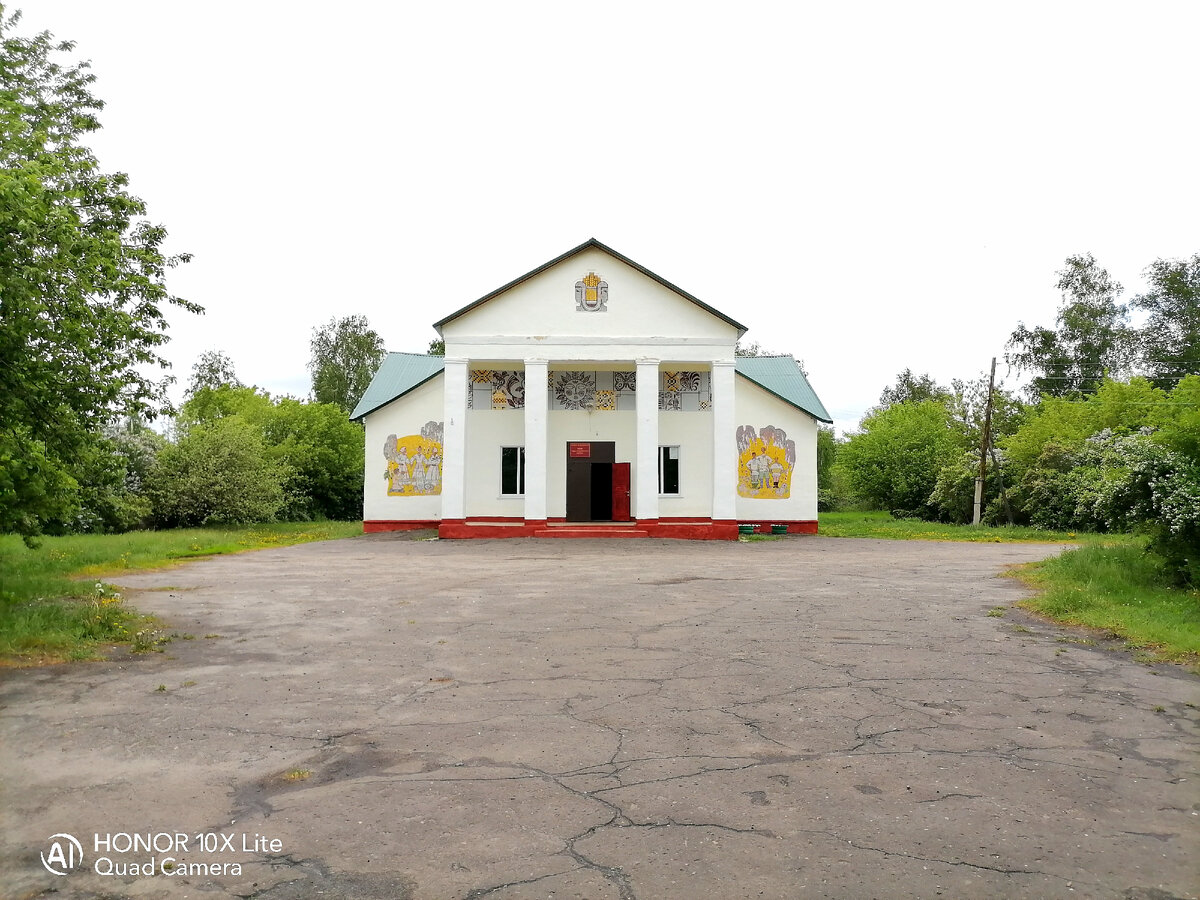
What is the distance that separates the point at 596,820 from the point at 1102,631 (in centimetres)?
796

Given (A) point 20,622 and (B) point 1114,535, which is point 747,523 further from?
(A) point 20,622

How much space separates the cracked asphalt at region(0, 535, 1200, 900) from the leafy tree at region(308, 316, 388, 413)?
48944 mm

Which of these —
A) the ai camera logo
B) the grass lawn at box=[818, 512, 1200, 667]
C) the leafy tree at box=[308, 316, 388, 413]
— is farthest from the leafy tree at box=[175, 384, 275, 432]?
the ai camera logo

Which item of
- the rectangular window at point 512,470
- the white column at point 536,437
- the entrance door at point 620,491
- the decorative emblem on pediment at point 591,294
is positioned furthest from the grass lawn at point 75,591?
the decorative emblem on pediment at point 591,294

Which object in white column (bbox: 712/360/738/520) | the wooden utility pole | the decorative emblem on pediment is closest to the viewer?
white column (bbox: 712/360/738/520)

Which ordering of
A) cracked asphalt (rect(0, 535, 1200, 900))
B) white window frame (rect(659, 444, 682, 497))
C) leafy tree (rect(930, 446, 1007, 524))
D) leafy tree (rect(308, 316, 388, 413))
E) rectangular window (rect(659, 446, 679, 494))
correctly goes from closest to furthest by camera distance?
cracked asphalt (rect(0, 535, 1200, 900)), white window frame (rect(659, 444, 682, 497)), rectangular window (rect(659, 446, 679, 494)), leafy tree (rect(930, 446, 1007, 524)), leafy tree (rect(308, 316, 388, 413))

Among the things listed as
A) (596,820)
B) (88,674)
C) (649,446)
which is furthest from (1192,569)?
(649,446)

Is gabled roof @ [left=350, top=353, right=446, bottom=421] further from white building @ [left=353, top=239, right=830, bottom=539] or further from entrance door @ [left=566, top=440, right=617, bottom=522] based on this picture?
entrance door @ [left=566, top=440, right=617, bottom=522]

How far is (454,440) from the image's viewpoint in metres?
27.4

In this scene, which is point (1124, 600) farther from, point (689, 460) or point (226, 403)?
point (226, 403)

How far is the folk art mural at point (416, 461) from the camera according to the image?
30.7 m

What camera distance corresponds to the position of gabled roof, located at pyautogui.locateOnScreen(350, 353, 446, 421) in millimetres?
31077

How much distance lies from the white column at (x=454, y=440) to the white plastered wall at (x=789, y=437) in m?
10.0

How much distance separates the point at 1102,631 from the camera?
9.87m
